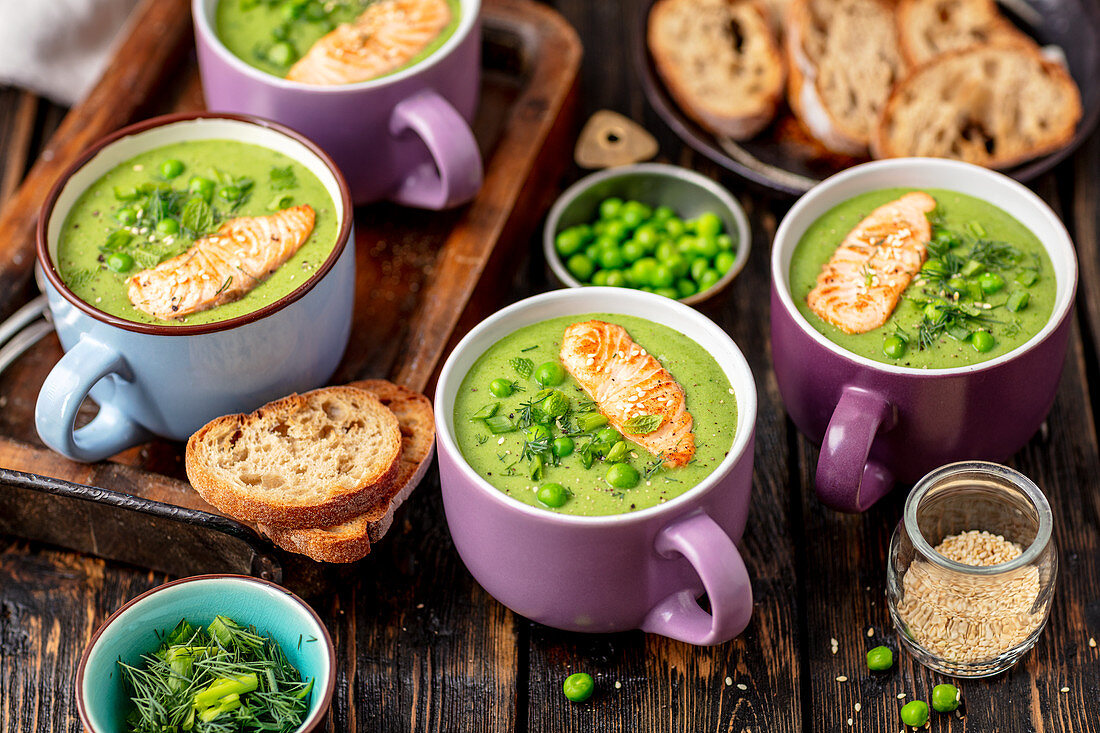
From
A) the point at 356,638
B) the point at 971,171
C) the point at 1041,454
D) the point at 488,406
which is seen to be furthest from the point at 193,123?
the point at 1041,454

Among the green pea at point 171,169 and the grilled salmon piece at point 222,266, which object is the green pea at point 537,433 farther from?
the green pea at point 171,169

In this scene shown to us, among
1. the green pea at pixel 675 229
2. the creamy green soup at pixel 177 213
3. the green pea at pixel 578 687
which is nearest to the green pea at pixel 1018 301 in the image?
the green pea at pixel 675 229

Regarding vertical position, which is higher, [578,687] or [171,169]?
[171,169]

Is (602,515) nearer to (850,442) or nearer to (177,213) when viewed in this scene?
(850,442)

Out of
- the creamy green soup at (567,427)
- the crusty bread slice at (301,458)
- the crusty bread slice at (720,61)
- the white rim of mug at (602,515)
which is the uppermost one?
the white rim of mug at (602,515)

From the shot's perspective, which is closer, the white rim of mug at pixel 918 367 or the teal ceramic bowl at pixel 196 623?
the teal ceramic bowl at pixel 196 623

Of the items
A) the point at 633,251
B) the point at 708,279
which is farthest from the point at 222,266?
the point at 708,279

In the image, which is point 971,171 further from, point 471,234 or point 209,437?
point 209,437
